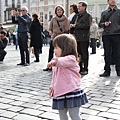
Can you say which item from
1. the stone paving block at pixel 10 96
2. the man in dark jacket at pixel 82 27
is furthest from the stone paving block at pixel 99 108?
the man in dark jacket at pixel 82 27

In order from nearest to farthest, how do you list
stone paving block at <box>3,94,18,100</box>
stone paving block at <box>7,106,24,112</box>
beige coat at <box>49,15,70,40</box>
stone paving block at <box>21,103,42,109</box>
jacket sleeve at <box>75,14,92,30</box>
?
stone paving block at <box>7,106,24,112</box> < stone paving block at <box>21,103,42,109</box> < stone paving block at <box>3,94,18,100</box> < jacket sleeve at <box>75,14,92,30</box> < beige coat at <box>49,15,70,40</box>

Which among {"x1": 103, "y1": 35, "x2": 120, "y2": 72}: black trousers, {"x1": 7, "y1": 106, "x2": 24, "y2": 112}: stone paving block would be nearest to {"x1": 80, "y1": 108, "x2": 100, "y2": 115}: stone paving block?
{"x1": 7, "y1": 106, "x2": 24, "y2": 112}: stone paving block

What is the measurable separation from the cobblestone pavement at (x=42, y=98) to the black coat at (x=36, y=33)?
2821 millimetres

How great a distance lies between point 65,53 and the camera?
109 inches

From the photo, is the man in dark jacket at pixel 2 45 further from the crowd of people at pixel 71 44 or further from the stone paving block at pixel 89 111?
the stone paving block at pixel 89 111

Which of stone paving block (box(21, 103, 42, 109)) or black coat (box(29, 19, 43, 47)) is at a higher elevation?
black coat (box(29, 19, 43, 47))

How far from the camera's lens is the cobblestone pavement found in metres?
3.74

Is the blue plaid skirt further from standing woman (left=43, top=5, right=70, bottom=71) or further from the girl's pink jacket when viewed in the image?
standing woman (left=43, top=5, right=70, bottom=71)

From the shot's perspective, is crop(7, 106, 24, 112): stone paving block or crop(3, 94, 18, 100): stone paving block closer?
crop(7, 106, 24, 112): stone paving block

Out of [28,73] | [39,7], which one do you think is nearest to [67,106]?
[28,73]

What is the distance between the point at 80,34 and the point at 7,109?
330cm

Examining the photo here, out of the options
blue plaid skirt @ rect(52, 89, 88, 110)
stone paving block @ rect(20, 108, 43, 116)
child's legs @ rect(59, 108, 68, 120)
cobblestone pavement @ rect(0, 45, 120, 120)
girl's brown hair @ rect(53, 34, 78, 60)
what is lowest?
cobblestone pavement @ rect(0, 45, 120, 120)

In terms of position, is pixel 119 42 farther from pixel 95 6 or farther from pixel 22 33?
pixel 95 6

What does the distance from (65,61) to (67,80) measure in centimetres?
22
